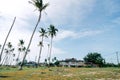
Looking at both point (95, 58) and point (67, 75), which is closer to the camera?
point (67, 75)

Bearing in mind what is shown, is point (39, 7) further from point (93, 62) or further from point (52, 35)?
point (93, 62)

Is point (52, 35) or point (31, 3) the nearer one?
point (31, 3)

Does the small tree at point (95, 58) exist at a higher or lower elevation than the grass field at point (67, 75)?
higher

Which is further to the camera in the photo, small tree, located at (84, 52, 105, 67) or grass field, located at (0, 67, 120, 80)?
small tree, located at (84, 52, 105, 67)

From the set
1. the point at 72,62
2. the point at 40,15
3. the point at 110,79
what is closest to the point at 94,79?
the point at 110,79

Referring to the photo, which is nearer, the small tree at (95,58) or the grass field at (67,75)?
the grass field at (67,75)

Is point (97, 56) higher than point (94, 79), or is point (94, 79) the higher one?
point (97, 56)

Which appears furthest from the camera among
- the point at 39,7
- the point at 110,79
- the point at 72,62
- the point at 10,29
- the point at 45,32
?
the point at 72,62

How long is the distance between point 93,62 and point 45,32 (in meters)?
71.9

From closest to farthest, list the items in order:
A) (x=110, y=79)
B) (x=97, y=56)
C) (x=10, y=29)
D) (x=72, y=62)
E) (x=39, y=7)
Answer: (x=110, y=79)
(x=10, y=29)
(x=39, y=7)
(x=97, y=56)
(x=72, y=62)

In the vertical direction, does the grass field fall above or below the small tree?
below

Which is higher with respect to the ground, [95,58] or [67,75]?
[95,58]

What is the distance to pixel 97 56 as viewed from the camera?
165000 millimetres

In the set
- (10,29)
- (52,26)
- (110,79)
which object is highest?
(52,26)
